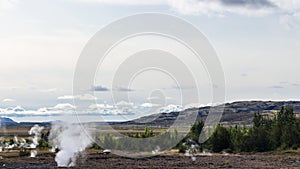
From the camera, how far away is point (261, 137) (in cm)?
8275

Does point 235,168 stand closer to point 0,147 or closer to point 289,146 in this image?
point 289,146

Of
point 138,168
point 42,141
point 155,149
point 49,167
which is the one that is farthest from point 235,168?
point 42,141

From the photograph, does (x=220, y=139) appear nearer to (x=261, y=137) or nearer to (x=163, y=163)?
(x=261, y=137)

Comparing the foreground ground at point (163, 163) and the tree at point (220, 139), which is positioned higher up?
the tree at point (220, 139)

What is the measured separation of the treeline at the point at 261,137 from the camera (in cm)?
8088

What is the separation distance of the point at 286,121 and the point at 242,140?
27.0 ft

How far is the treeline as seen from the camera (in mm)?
80875

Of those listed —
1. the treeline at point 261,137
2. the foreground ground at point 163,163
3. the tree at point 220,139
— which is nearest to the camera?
the foreground ground at point 163,163

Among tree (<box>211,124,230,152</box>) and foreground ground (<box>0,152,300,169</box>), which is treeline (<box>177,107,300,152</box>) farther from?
foreground ground (<box>0,152,300,169</box>)

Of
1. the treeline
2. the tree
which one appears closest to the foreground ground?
the treeline

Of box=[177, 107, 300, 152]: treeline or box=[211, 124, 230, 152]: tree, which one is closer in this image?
box=[177, 107, 300, 152]: treeline

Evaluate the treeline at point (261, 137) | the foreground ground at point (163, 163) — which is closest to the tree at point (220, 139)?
the treeline at point (261, 137)

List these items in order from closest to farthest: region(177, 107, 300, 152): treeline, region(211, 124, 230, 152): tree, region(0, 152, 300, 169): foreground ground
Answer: region(0, 152, 300, 169): foreground ground < region(177, 107, 300, 152): treeline < region(211, 124, 230, 152): tree

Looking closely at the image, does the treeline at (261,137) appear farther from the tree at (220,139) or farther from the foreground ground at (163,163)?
the foreground ground at (163,163)
